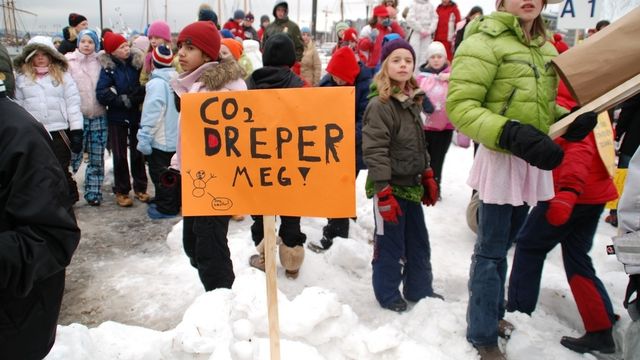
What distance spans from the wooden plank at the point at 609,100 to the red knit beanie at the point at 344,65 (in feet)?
8.60

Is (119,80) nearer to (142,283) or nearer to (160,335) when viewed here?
(142,283)

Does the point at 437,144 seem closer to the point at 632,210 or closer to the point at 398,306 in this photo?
the point at 398,306

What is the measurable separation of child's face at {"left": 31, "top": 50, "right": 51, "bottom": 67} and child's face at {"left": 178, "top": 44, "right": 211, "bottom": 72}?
278 centimetres

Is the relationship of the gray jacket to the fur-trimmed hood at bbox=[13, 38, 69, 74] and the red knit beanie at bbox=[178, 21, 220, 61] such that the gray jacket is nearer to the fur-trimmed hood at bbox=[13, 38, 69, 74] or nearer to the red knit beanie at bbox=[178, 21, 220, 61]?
the red knit beanie at bbox=[178, 21, 220, 61]

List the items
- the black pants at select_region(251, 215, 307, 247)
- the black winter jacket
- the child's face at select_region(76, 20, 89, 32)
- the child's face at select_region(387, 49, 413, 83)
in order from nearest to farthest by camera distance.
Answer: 1. the black winter jacket
2. the child's face at select_region(387, 49, 413, 83)
3. the black pants at select_region(251, 215, 307, 247)
4. the child's face at select_region(76, 20, 89, 32)

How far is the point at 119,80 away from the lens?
5719 mm

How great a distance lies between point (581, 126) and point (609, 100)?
0.18 m

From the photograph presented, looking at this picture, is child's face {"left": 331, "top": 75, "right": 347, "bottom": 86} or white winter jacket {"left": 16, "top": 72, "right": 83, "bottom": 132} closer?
child's face {"left": 331, "top": 75, "right": 347, "bottom": 86}

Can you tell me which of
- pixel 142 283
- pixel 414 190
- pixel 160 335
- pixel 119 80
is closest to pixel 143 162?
pixel 119 80

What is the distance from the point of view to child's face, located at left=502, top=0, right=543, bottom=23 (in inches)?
97.7

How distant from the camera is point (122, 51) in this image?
5.68 metres

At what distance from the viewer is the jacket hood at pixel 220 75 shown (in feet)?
9.95

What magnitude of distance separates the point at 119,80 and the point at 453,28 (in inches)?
237

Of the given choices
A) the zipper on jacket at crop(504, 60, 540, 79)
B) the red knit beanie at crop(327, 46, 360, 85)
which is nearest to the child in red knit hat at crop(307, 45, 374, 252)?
the red knit beanie at crop(327, 46, 360, 85)
